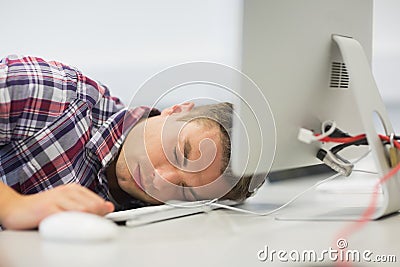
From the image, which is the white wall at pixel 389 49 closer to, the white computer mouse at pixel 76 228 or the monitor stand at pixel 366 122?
the monitor stand at pixel 366 122

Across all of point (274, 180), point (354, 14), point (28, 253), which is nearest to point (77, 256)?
point (28, 253)

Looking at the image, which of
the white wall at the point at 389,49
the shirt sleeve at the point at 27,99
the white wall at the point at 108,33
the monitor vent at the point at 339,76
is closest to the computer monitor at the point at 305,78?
the monitor vent at the point at 339,76

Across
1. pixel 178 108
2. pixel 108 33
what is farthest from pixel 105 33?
pixel 178 108

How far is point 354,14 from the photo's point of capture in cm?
93

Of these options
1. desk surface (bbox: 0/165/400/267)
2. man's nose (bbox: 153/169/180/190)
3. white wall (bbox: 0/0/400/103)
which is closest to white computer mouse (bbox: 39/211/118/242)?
desk surface (bbox: 0/165/400/267)

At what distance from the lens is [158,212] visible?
33.2 inches

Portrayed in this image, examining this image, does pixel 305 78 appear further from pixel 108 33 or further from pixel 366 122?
pixel 108 33

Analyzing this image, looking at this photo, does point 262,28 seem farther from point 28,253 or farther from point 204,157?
point 28,253

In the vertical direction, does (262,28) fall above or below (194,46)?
above

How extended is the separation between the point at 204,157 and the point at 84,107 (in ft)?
0.89

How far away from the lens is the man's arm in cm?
A: 73

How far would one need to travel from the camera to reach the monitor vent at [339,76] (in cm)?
90

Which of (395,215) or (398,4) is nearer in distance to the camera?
(395,215)

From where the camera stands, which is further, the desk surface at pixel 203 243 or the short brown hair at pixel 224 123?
the short brown hair at pixel 224 123
